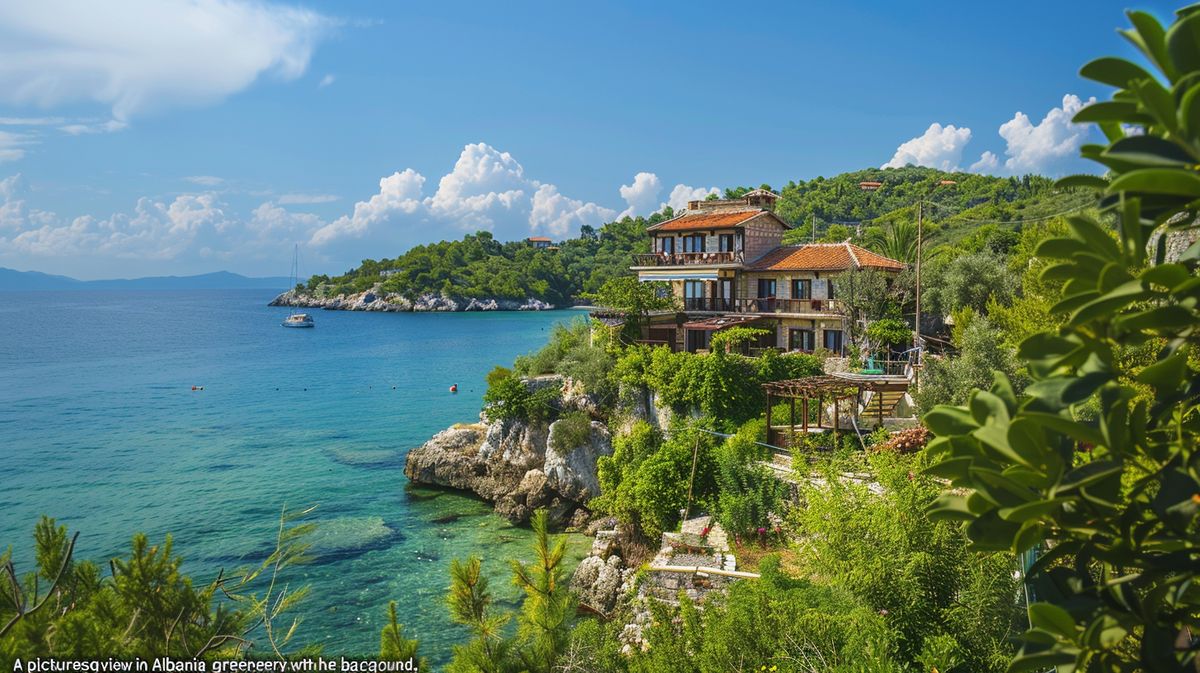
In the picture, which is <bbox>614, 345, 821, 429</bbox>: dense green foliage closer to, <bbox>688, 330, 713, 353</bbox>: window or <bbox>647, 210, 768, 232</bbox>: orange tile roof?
<bbox>688, 330, 713, 353</bbox>: window

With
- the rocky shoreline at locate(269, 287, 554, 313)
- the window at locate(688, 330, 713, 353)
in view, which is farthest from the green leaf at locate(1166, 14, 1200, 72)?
the rocky shoreline at locate(269, 287, 554, 313)

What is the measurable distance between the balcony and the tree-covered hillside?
30245 millimetres

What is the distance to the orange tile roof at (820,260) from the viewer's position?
31.4m

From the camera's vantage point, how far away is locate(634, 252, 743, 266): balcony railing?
33.8 meters

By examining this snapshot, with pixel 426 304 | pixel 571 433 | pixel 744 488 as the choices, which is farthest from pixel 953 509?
pixel 426 304

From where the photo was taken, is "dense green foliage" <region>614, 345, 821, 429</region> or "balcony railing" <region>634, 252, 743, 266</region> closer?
"dense green foliage" <region>614, 345, 821, 429</region>

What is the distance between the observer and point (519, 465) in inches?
1104

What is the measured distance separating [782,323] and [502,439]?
14.0 metres

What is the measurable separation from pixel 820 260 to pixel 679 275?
→ 22.8 ft

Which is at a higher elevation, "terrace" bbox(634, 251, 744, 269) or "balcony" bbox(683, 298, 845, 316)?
"terrace" bbox(634, 251, 744, 269)

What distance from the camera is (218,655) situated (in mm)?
5113

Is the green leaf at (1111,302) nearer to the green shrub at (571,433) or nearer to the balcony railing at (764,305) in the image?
the green shrub at (571,433)

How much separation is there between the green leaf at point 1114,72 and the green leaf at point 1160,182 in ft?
1.12

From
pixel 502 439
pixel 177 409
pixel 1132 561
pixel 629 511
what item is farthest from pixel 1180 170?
pixel 177 409
